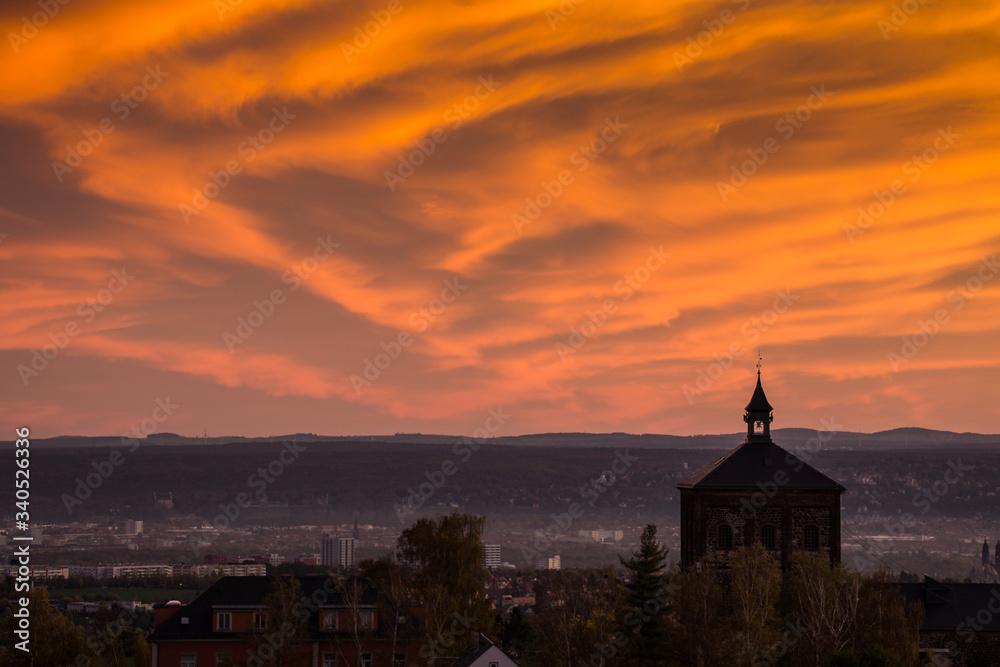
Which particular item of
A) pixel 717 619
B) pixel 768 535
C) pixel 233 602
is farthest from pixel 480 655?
pixel 768 535

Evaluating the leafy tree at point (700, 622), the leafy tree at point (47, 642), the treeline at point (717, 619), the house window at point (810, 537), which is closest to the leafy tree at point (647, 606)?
the treeline at point (717, 619)

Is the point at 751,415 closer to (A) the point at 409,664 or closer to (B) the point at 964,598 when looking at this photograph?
(B) the point at 964,598

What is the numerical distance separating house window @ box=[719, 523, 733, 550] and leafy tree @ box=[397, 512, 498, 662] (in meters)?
19.8

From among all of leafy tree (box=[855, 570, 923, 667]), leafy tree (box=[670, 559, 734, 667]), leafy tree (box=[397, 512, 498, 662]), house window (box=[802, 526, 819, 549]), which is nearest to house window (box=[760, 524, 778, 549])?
house window (box=[802, 526, 819, 549])

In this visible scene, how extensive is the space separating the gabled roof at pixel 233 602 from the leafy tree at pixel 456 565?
107 inches

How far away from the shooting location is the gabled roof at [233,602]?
245ft

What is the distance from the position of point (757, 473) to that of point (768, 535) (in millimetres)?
4640

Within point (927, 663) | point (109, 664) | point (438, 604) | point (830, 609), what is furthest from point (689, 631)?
point (109, 664)

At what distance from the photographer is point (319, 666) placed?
72.5 m

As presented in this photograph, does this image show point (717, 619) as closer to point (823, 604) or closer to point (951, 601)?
point (823, 604)

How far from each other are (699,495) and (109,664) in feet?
147

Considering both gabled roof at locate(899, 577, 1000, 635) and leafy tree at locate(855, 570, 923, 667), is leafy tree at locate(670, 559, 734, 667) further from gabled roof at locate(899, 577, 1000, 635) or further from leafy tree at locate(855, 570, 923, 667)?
gabled roof at locate(899, 577, 1000, 635)

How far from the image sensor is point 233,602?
76562 millimetres

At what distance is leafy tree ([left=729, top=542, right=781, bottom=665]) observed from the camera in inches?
2373
